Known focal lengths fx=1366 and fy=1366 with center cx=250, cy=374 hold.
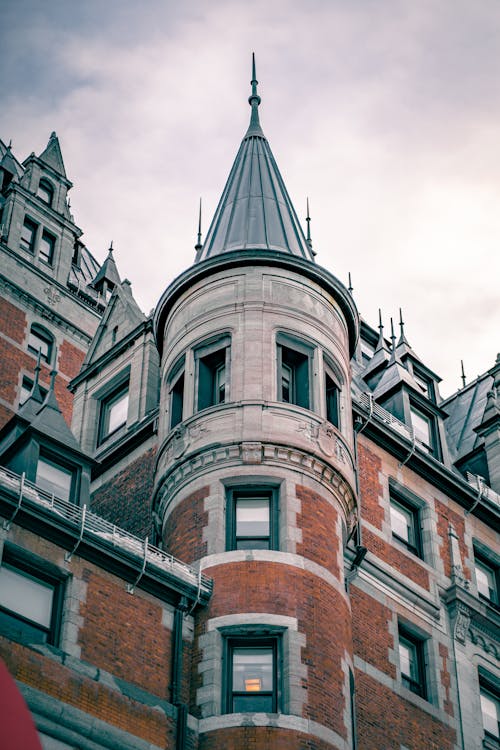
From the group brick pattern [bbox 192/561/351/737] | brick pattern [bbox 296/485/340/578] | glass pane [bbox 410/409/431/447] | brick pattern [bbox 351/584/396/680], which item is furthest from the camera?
glass pane [bbox 410/409/431/447]

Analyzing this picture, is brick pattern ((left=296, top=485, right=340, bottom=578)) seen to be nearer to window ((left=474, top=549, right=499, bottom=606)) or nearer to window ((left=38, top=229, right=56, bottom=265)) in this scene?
window ((left=474, top=549, right=499, bottom=606))

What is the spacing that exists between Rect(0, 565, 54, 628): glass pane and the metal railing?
1.15 m

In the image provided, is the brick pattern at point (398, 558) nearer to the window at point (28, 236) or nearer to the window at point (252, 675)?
the window at point (252, 675)

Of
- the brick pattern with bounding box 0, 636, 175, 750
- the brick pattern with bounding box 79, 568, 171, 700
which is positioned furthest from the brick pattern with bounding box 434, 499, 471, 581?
the brick pattern with bounding box 0, 636, 175, 750

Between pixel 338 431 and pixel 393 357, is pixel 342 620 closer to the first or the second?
pixel 338 431

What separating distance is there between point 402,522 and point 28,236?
109ft

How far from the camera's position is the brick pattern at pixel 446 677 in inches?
1458

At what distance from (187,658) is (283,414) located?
7.35 metres

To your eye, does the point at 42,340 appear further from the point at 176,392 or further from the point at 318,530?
the point at 318,530

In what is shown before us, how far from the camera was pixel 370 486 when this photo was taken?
4044 cm

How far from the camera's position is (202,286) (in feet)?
130

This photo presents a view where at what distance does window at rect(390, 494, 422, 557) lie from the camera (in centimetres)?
4075

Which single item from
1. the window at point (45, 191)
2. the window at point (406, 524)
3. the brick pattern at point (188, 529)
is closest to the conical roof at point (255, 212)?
the window at point (406, 524)

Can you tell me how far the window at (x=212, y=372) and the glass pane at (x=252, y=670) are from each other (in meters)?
7.69
